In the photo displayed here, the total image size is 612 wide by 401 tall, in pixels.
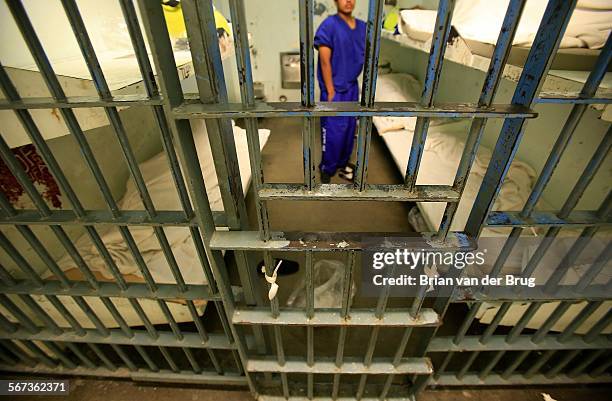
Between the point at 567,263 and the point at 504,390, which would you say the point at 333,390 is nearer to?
the point at 504,390

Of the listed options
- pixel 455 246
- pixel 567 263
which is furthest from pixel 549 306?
pixel 455 246

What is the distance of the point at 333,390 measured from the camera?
46.5 inches

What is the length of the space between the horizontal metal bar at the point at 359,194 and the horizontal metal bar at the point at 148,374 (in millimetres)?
1027

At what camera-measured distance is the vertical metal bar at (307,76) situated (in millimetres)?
502

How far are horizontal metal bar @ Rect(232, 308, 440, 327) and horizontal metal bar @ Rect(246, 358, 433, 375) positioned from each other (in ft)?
0.84

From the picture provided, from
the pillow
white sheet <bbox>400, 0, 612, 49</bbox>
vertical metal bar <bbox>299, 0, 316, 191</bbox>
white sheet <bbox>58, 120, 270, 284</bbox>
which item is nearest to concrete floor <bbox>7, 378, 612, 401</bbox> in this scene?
white sheet <bbox>58, 120, 270, 284</bbox>

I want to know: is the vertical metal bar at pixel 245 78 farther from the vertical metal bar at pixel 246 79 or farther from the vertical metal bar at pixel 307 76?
the vertical metal bar at pixel 307 76

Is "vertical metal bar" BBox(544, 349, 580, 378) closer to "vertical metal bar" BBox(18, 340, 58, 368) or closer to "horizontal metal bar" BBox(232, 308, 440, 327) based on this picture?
"horizontal metal bar" BBox(232, 308, 440, 327)

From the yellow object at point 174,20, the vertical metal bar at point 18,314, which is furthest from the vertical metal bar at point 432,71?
the vertical metal bar at point 18,314

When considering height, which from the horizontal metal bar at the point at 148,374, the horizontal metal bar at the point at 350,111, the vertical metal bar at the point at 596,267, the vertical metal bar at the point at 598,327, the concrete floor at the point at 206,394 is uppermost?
the horizontal metal bar at the point at 350,111

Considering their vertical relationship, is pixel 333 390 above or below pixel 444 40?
below

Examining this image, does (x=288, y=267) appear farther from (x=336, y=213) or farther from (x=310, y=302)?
(x=310, y=302)

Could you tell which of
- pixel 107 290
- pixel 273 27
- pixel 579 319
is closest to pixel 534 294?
pixel 579 319

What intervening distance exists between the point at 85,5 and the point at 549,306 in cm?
279
